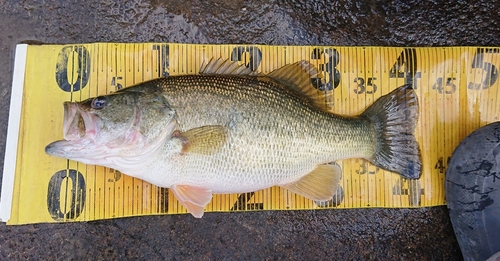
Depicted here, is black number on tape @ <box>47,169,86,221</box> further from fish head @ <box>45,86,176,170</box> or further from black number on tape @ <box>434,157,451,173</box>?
black number on tape @ <box>434,157,451,173</box>

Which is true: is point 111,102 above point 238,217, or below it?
above

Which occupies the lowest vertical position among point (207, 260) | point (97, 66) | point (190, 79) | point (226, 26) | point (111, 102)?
point (207, 260)

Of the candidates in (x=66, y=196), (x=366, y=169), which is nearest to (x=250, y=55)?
(x=366, y=169)

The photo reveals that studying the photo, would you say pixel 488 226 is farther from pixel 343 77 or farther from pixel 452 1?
pixel 452 1

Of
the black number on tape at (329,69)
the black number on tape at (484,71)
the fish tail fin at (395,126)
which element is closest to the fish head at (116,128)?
the black number on tape at (329,69)

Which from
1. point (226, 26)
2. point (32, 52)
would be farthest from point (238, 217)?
point (32, 52)

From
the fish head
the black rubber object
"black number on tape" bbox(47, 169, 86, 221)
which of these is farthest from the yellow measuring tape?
the fish head

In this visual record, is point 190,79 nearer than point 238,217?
Yes
